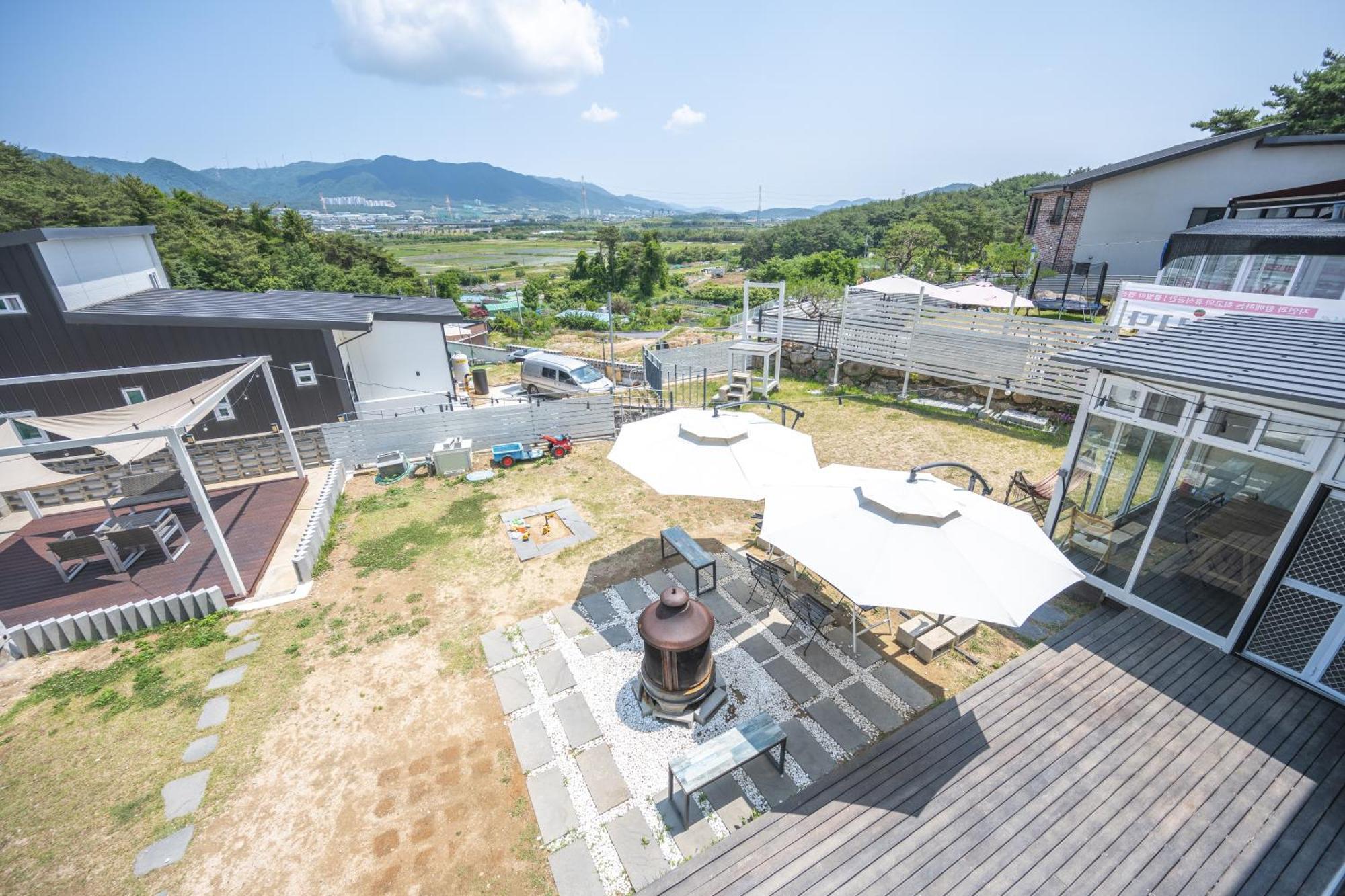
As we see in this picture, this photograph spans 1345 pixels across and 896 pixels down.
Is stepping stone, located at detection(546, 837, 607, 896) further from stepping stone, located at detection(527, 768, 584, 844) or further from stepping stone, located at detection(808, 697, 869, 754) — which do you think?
stepping stone, located at detection(808, 697, 869, 754)

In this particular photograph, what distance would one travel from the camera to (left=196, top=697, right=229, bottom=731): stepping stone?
21.7 ft

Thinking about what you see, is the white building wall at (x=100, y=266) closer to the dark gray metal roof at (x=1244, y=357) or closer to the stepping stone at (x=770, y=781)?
the stepping stone at (x=770, y=781)

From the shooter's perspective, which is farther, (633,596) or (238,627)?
(633,596)

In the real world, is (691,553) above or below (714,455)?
below

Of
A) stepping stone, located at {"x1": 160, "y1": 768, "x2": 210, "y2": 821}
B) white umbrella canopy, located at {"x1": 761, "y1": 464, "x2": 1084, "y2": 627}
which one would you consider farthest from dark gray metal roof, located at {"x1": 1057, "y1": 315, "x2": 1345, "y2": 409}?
stepping stone, located at {"x1": 160, "y1": 768, "x2": 210, "y2": 821}

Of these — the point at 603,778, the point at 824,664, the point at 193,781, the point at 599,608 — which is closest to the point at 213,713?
the point at 193,781

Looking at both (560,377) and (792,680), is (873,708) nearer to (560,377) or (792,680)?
(792,680)

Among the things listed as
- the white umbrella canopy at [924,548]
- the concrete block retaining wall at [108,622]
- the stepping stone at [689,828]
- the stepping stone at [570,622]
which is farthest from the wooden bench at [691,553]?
the concrete block retaining wall at [108,622]

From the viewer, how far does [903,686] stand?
673 centimetres

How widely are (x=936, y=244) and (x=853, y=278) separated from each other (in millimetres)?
8860

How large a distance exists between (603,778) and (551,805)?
1.99ft

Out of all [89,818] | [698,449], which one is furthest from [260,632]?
[698,449]

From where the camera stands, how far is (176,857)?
5.11 meters

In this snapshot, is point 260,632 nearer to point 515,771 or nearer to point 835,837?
point 515,771
